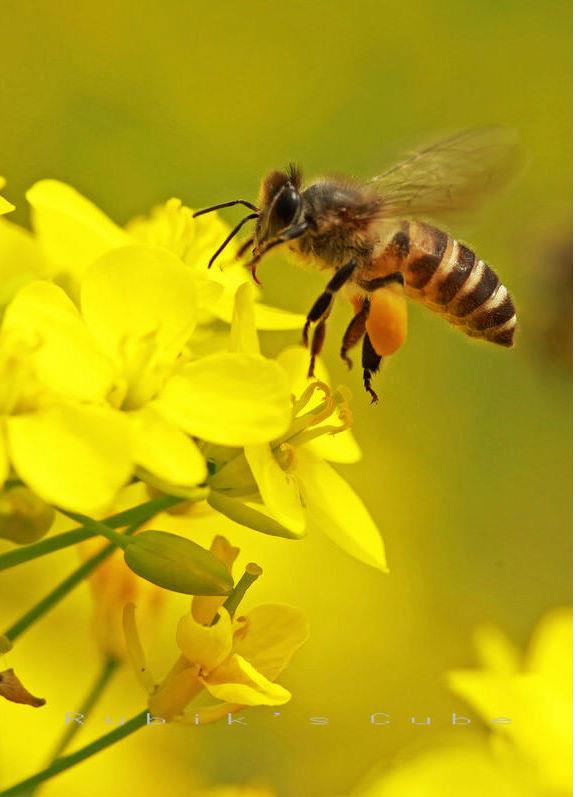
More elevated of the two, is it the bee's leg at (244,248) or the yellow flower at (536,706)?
the bee's leg at (244,248)

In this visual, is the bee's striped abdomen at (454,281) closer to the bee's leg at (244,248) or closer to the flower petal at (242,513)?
the bee's leg at (244,248)

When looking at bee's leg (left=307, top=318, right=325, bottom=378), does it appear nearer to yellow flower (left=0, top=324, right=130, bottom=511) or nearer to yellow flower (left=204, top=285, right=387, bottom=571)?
yellow flower (left=204, top=285, right=387, bottom=571)

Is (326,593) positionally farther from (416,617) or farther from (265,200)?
(265,200)

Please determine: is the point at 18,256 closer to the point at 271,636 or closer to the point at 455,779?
the point at 271,636

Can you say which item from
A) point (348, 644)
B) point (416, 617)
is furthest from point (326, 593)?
point (416, 617)

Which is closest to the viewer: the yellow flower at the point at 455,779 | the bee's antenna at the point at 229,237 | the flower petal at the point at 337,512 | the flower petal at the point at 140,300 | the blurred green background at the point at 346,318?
the flower petal at the point at 140,300

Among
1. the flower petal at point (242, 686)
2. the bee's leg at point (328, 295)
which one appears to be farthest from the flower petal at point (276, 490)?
the bee's leg at point (328, 295)

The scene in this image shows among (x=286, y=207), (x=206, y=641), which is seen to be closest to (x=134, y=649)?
(x=206, y=641)
